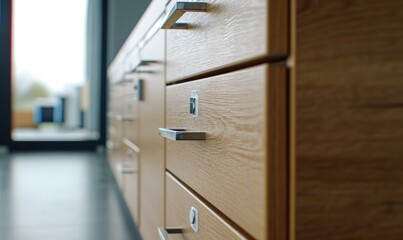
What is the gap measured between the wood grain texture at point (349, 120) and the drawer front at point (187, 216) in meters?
0.16

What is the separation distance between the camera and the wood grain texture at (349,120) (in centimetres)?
57

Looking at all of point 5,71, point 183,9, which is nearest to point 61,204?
point 183,9

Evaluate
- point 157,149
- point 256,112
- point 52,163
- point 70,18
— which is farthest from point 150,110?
point 70,18

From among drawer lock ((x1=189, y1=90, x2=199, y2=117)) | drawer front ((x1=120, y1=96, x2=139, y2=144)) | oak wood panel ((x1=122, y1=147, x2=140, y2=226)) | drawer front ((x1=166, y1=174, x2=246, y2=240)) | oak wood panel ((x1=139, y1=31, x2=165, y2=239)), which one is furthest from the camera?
drawer front ((x1=120, y1=96, x2=139, y2=144))

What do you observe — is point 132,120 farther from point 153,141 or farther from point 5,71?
point 5,71

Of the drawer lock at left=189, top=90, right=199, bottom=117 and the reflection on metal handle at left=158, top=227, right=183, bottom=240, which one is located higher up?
the drawer lock at left=189, top=90, right=199, bottom=117

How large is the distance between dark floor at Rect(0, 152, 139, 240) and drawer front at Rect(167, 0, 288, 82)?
129 cm

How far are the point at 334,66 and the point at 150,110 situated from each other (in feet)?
3.60

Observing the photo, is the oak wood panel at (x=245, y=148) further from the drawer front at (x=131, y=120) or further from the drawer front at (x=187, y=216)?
the drawer front at (x=131, y=120)

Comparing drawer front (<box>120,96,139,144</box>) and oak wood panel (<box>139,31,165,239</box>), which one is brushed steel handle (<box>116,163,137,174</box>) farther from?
oak wood panel (<box>139,31,165,239</box>)

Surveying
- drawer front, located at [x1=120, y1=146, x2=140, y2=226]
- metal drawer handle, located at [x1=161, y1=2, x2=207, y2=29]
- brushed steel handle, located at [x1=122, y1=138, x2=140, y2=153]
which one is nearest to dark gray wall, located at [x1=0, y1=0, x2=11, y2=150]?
brushed steel handle, located at [x1=122, y1=138, x2=140, y2=153]

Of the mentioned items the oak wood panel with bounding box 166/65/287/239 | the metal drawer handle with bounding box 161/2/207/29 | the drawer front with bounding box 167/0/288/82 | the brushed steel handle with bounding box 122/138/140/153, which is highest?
the metal drawer handle with bounding box 161/2/207/29

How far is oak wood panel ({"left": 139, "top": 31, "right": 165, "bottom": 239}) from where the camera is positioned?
4.51ft

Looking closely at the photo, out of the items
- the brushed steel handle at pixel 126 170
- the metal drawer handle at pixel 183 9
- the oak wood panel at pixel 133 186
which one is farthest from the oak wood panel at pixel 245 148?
the brushed steel handle at pixel 126 170
